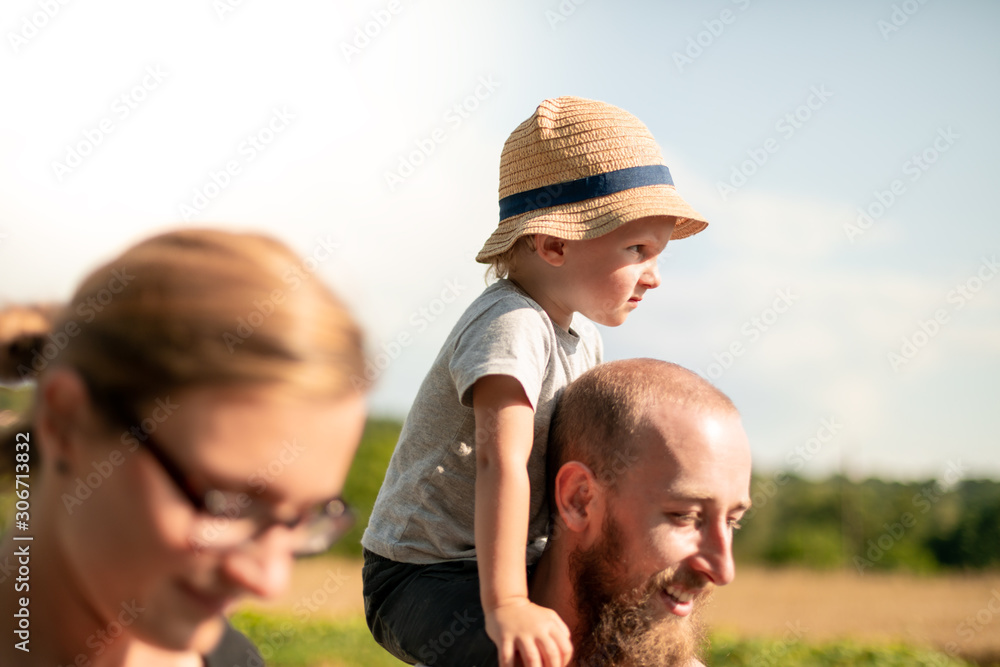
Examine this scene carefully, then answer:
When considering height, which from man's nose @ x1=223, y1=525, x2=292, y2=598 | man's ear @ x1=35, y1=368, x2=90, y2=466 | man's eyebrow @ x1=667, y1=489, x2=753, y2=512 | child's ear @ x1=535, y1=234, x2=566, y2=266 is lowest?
man's eyebrow @ x1=667, y1=489, x2=753, y2=512

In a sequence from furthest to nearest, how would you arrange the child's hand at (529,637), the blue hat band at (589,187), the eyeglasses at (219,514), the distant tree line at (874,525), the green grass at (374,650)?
the distant tree line at (874,525)
the green grass at (374,650)
the blue hat band at (589,187)
the child's hand at (529,637)
the eyeglasses at (219,514)

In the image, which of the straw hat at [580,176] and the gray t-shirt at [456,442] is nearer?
the gray t-shirt at [456,442]

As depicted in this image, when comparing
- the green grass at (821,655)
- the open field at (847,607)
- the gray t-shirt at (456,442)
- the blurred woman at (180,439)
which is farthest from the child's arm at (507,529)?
the green grass at (821,655)

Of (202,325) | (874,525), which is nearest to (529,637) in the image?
(202,325)

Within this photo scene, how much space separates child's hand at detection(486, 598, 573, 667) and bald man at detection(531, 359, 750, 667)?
44cm

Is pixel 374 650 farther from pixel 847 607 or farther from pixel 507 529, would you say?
pixel 507 529

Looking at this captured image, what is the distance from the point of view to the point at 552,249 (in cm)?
330

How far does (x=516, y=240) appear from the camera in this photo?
3.41 m

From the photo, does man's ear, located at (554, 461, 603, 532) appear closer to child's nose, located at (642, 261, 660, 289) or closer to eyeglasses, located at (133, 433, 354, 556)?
child's nose, located at (642, 261, 660, 289)

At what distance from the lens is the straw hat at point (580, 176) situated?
3225mm

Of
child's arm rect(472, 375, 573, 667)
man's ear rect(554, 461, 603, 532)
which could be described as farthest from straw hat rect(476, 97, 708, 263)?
man's ear rect(554, 461, 603, 532)

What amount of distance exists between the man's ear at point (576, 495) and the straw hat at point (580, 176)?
0.87 m

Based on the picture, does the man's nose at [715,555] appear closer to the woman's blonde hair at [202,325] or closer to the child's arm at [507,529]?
the child's arm at [507,529]

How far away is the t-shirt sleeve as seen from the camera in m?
2.83
